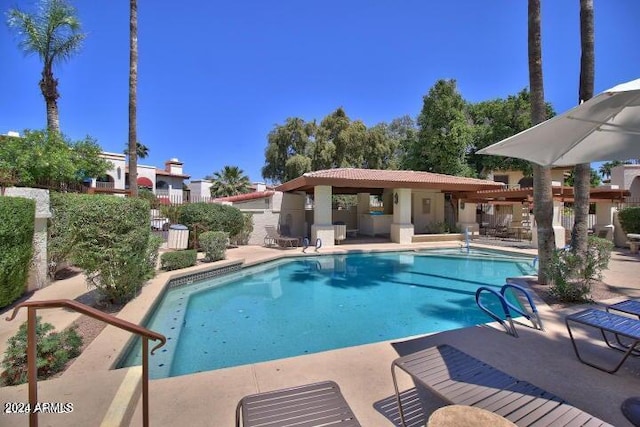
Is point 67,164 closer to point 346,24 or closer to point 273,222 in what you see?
point 273,222

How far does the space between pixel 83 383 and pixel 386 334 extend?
503 cm

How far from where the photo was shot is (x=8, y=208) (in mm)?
6094

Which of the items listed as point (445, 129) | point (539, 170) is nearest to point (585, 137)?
point (539, 170)

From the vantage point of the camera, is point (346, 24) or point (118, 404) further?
point (346, 24)

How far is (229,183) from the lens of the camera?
119 ft

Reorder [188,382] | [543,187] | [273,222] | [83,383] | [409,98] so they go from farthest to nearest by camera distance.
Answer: [409,98]
[273,222]
[543,187]
[188,382]
[83,383]

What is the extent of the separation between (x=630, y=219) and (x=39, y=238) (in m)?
24.3

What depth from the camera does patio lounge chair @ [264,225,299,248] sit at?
1735 centimetres

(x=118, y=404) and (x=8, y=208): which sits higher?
(x=8, y=208)

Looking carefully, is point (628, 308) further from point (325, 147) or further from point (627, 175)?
Answer: point (627, 175)

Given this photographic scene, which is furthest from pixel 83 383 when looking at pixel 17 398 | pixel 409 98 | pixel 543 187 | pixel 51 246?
pixel 409 98

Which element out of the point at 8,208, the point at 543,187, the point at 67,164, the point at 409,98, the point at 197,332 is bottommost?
the point at 197,332

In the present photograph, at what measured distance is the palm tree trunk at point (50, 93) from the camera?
666 inches

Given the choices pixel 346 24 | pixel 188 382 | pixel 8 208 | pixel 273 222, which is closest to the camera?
pixel 188 382
